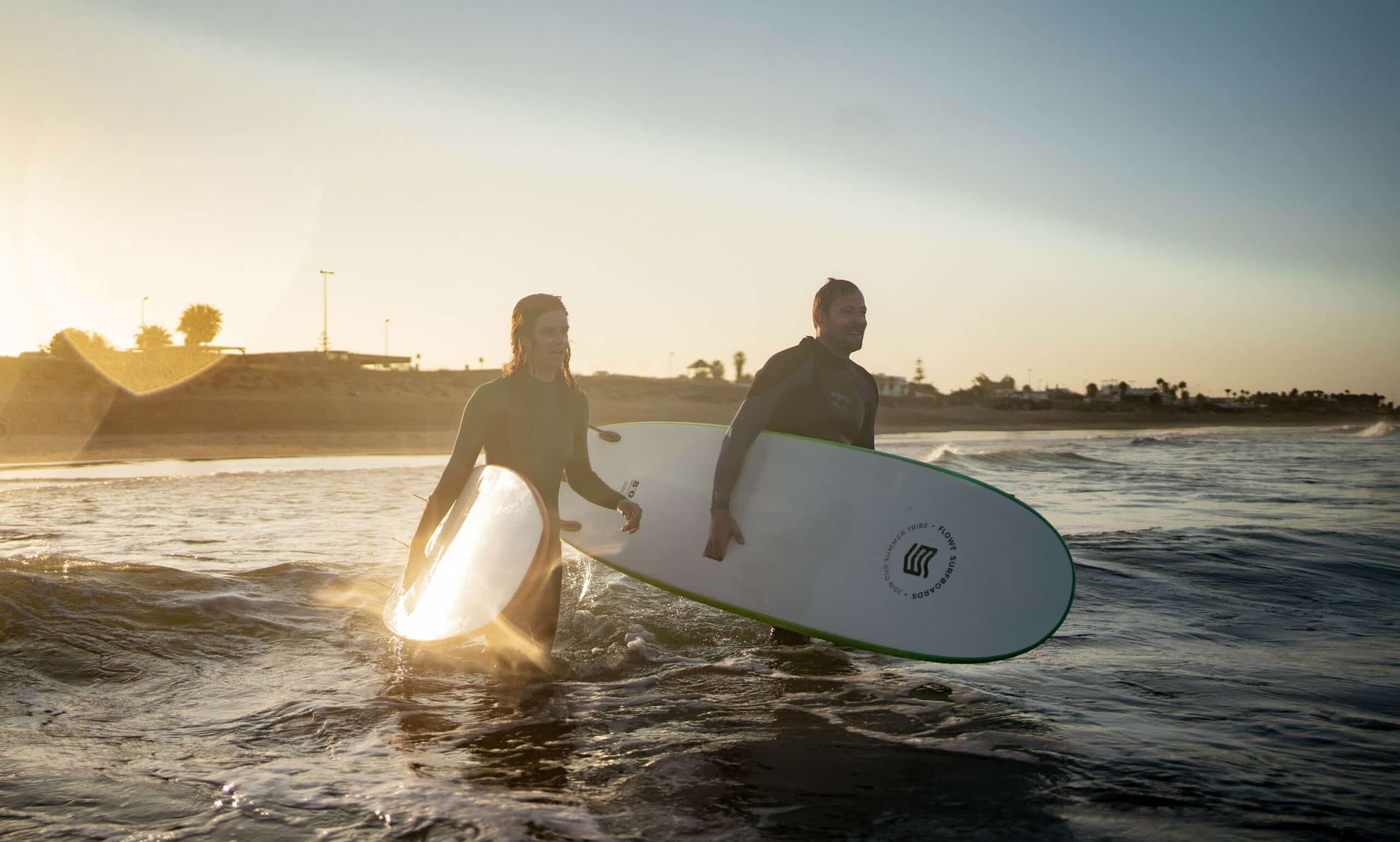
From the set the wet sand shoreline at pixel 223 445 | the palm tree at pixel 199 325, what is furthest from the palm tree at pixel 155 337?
the wet sand shoreline at pixel 223 445

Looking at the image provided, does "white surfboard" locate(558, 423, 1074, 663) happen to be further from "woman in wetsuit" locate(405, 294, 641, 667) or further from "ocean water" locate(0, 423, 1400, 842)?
"woman in wetsuit" locate(405, 294, 641, 667)

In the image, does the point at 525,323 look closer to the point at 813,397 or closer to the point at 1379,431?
the point at 813,397

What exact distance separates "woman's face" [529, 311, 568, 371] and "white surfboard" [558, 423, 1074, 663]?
1.22 m

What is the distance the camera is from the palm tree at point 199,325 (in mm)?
57250

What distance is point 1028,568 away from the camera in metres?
4.07

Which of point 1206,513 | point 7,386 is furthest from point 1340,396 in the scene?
point 7,386

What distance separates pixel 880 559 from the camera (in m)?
4.27

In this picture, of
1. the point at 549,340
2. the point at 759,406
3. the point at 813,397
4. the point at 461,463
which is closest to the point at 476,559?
the point at 461,463

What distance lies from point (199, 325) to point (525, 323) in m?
62.8

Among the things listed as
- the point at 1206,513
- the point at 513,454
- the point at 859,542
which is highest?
the point at 513,454

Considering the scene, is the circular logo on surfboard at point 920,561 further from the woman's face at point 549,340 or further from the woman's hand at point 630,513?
the woman's face at point 549,340

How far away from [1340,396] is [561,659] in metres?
142

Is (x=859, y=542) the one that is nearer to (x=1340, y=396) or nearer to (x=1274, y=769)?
(x=1274, y=769)

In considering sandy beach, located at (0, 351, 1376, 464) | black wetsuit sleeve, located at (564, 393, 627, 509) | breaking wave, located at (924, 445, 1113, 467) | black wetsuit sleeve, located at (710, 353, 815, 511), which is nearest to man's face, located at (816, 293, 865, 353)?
black wetsuit sleeve, located at (710, 353, 815, 511)
